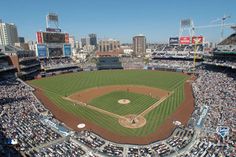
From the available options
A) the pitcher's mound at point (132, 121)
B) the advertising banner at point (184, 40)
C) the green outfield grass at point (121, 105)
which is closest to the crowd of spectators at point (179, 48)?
the advertising banner at point (184, 40)

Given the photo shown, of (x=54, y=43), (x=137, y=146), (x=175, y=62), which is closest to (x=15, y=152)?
(x=137, y=146)

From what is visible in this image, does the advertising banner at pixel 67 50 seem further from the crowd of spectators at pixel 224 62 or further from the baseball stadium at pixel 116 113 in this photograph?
the crowd of spectators at pixel 224 62

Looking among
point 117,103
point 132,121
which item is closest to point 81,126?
point 132,121

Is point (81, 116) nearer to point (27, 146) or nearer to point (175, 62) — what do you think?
point (27, 146)

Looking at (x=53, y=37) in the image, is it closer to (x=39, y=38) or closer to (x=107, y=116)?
(x=39, y=38)

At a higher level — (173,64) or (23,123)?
(173,64)
